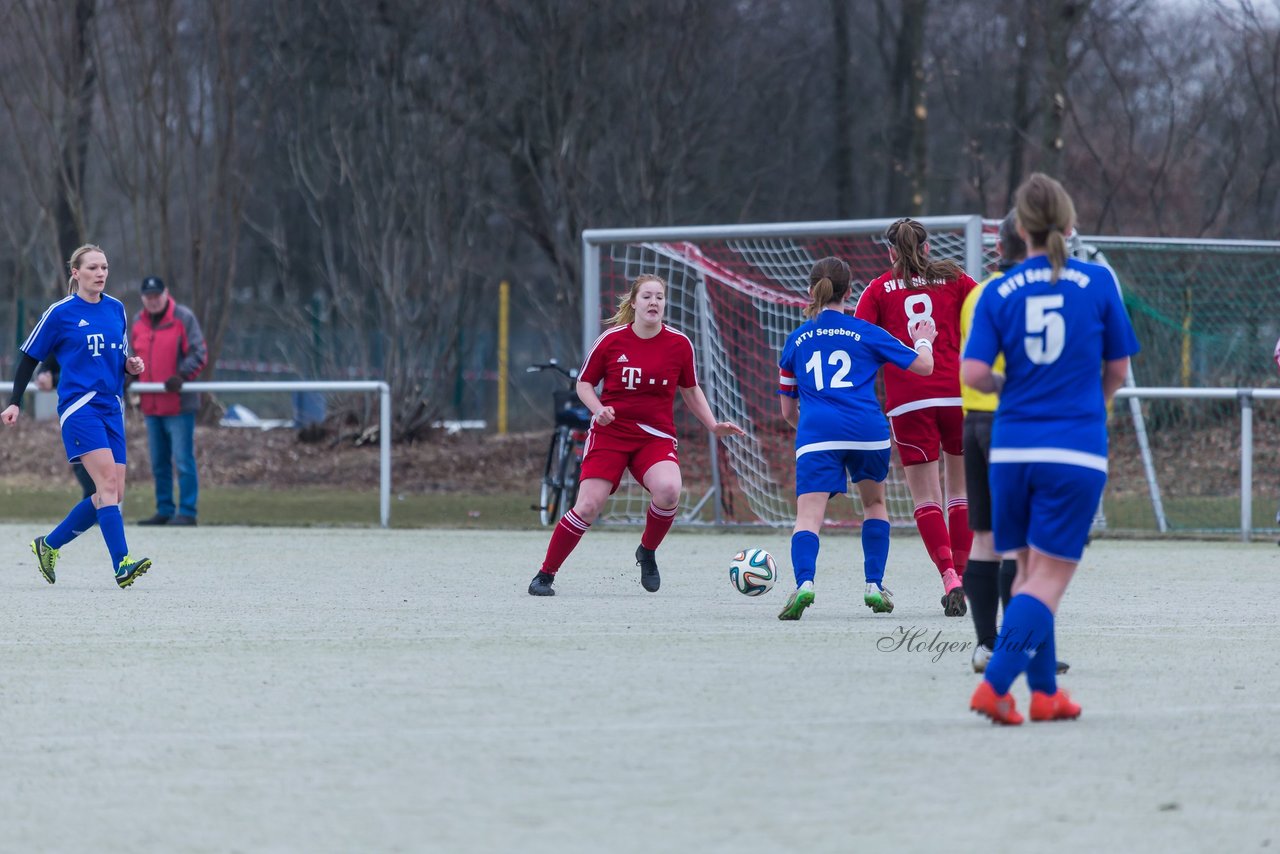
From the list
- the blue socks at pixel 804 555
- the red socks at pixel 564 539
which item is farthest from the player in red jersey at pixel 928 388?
the red socks at pixel 564 539

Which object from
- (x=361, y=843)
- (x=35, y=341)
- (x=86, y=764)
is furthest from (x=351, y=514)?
(x=361, y=843)

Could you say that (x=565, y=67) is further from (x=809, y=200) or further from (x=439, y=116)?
(x=809, y=200)

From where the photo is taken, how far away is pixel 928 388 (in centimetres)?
853

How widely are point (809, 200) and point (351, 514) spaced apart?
1339cm

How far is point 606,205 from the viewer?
21.2m

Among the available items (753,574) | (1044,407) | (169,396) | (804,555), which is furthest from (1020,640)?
(169,396)

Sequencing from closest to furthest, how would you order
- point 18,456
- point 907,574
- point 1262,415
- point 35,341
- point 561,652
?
point 561,652, point 35,341, point 907,574, point 1262,415, point 18,456

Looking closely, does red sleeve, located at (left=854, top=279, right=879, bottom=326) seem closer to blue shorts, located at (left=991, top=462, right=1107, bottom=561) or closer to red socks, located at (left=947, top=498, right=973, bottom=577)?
red socks, located at (left=947, top=498, right=973, bottom=577)

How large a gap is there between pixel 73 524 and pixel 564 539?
2.92m

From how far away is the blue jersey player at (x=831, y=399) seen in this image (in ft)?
26.8

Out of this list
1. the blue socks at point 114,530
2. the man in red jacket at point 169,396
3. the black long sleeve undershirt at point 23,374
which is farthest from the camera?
the man in red jacket at point 169,396

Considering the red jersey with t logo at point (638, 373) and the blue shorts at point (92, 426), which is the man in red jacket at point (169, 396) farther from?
the red jersey with t logo at point (638, 373)

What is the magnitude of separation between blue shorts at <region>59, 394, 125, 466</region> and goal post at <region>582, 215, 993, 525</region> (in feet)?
16.0

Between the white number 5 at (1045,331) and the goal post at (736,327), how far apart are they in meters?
8.48
